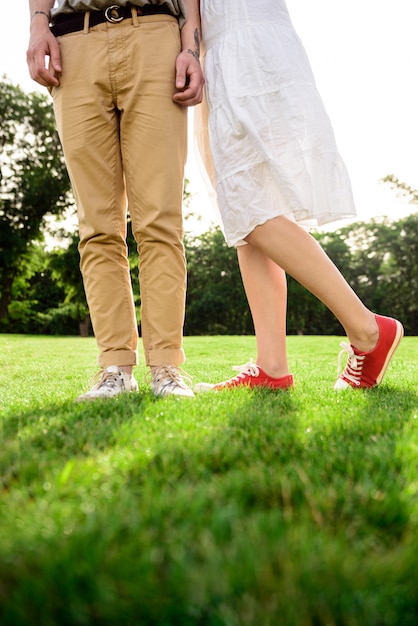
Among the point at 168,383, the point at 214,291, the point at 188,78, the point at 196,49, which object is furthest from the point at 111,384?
the point at 214,291

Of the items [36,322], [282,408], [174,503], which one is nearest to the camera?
[174,503]

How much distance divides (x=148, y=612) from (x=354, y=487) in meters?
0.52

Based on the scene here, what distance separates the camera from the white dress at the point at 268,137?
8.66ft

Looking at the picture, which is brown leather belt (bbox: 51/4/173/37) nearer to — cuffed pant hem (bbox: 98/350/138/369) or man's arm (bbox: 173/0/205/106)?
man's arm (bbox: 173/0/205/106)

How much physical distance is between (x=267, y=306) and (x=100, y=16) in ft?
5.42

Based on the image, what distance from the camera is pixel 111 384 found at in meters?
2.67

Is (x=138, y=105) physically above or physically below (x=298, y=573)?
above

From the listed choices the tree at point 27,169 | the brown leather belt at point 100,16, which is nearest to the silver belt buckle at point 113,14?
the brown leather belt at point 100,16

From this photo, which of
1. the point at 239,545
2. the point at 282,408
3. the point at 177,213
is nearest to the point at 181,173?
the point at 177,213

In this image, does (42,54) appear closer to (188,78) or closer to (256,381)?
(188,78)

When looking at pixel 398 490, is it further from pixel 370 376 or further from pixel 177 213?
pixel 177 213

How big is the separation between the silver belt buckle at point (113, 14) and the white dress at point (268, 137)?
53cm

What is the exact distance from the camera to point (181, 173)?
2867 mm

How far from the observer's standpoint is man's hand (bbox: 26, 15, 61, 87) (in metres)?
2.74
